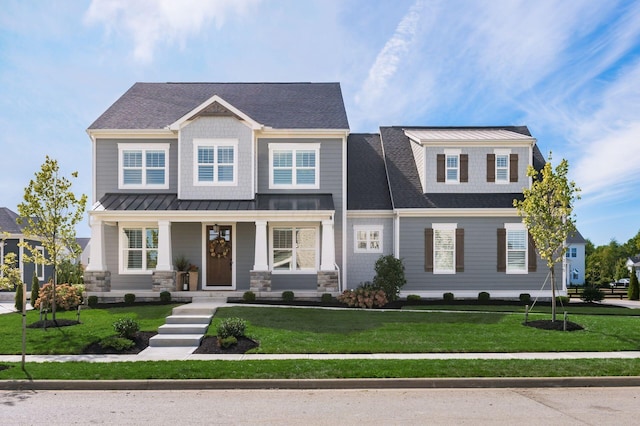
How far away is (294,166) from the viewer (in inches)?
899

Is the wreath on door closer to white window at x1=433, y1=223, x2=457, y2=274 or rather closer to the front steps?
the front steps

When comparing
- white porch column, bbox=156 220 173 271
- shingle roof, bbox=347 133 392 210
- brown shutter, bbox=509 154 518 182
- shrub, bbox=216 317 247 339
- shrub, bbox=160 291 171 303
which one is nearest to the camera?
shrub, bbox=216 317 247 339

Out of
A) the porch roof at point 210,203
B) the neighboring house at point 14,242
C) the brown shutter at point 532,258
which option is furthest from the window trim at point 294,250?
the neighboring house at point 14,242

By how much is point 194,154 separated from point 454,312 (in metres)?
12.2

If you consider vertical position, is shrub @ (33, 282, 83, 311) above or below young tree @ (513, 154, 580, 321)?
below

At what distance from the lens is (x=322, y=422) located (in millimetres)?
7707

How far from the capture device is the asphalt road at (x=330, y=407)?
7859 millimetres

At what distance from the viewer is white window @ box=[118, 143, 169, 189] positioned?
22750mm

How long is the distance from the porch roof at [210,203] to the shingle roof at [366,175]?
2.02m

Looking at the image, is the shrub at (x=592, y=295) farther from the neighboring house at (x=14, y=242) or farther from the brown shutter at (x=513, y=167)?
the neighboring house at (x=14, y=242)

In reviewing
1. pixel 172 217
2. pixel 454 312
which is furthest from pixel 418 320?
pixel 172 217

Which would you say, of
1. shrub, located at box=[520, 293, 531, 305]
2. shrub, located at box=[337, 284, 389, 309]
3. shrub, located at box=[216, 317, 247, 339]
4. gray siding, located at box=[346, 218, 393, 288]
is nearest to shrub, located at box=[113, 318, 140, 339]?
shrub, located at box=[216, 317, 247, 339]

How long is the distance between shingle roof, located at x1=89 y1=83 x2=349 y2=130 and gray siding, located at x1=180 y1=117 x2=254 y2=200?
1626mm

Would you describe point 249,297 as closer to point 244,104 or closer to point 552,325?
point 244,104
